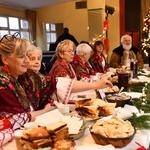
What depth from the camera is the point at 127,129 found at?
929 mm

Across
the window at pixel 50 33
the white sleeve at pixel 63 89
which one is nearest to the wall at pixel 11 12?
the window at pixel 50 33

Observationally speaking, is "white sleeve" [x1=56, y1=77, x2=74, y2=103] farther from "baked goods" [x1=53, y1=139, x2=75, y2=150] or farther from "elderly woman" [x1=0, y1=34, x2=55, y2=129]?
"baked goods" [x1=53, y1=139, x2=75, y2=150]

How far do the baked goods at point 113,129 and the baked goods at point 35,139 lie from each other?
0.20 meters

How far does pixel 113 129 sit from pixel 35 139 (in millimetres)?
304

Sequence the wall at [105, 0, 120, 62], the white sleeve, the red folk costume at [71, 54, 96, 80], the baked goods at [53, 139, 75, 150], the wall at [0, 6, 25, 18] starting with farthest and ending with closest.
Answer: the wall at [0, 6, 25, 18]
the wall at [105, 0, 120, 62]
the red folk costume at [71, 54, 96, 80]
the white sleeve
the baked goods at [53, 139, 75, 150]

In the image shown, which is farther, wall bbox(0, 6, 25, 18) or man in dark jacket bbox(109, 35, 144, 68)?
wall bbox(0, 6, 25, 18)

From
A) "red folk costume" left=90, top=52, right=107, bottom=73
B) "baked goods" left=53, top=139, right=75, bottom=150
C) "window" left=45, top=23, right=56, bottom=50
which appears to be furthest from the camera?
"window" left=45, top=23, right=56, bottom=50

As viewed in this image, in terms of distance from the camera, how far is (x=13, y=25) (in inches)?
302

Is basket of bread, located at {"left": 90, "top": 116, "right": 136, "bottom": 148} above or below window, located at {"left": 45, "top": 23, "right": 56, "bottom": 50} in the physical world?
below

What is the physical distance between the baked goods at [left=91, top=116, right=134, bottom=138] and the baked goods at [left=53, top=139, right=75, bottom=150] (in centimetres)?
14

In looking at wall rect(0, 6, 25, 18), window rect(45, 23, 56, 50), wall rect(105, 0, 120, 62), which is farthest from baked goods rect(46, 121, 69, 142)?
window rect(45, 23, 56, 50)

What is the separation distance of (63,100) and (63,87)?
0.29 feet

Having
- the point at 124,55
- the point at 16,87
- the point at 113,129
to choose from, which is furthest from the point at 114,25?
the point at 113,129

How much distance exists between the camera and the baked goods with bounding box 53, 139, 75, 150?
0.81 meters
